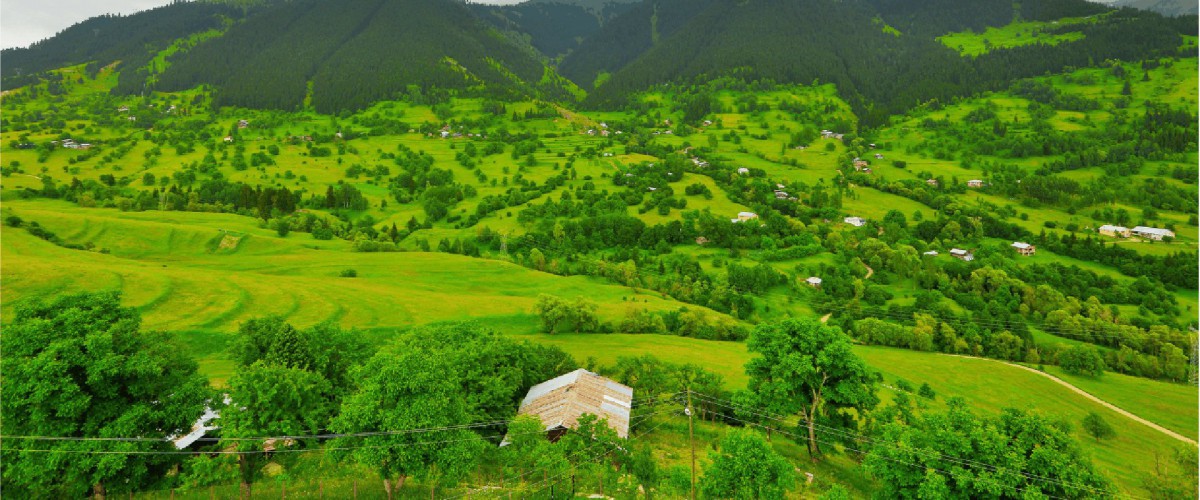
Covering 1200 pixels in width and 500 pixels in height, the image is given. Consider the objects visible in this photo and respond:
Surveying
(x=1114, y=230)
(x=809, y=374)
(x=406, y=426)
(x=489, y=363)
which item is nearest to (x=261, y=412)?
(x=406, y=426)

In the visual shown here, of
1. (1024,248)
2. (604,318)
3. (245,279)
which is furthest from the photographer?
(1024,248)

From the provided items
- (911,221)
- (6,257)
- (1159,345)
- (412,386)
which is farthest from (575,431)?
(911,221)

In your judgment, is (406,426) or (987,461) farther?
(406,426)

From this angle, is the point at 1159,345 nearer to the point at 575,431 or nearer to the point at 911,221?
the point at 911,221

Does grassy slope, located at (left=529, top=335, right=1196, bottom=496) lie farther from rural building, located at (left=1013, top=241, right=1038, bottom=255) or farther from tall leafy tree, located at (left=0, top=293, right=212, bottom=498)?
rural building, located at (left=1013, top=241, right=1038, bottom=255)

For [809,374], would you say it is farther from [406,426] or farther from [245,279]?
[245,279]

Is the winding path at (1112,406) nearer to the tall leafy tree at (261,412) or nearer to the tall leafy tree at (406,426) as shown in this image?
the tall leafy tree at (406,426)
